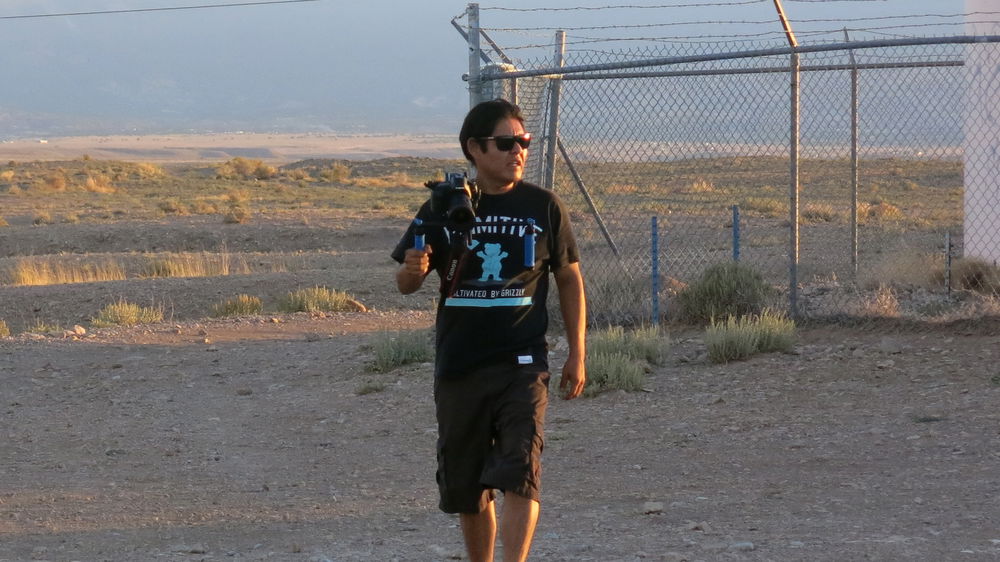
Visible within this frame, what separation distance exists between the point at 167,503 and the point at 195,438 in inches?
63.6

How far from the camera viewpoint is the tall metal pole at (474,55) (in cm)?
934

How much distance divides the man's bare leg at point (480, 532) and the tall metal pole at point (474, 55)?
5.29m

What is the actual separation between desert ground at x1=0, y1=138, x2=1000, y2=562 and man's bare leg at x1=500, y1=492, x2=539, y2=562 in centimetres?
88

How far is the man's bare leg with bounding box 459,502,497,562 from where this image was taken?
461cm

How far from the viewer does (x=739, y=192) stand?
32.8 m

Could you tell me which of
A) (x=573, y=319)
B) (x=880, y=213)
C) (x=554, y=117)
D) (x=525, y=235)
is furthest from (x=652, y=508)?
(x=880, y=213)

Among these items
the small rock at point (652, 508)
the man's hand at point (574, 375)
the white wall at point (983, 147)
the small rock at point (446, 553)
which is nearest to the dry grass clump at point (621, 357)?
the small rock at point (652, 508)

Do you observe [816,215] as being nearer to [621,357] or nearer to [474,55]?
[474,55]

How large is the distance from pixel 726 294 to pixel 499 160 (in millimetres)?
6201

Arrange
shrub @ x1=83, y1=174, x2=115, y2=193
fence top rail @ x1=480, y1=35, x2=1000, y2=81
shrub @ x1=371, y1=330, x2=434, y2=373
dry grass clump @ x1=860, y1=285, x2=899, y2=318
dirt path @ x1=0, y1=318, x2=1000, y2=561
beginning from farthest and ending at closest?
1. shrub @ x1=83, y1=174, x2=115, y2=193
2. dry grass clump @ x1=860, y1=285, x2=899, y2=318
3. shrub @ x1=371, y1=330, x2=434, y2=373
4. fence top rail @ x1=480, y1=35, x2=1000, y2=81
5. dirt path @ x1=0, y1=318, x2=1000, y2=561

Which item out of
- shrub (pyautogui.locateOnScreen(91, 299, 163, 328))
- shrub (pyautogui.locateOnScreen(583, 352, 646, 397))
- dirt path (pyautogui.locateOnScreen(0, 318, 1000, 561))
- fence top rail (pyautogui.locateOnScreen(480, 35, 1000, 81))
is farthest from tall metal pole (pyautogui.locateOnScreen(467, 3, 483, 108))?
shrub (pyautogui.locateOnScreen(91, 299, 163, 328))

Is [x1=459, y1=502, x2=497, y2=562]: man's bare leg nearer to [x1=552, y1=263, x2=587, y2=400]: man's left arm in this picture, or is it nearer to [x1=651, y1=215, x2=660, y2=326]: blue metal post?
[x1=552, y1=263, x2=587, y2=400]: man's left arm

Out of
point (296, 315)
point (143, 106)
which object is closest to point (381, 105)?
point (143, 106)

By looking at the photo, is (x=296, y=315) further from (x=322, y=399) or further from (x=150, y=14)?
(x=150, y=14)
